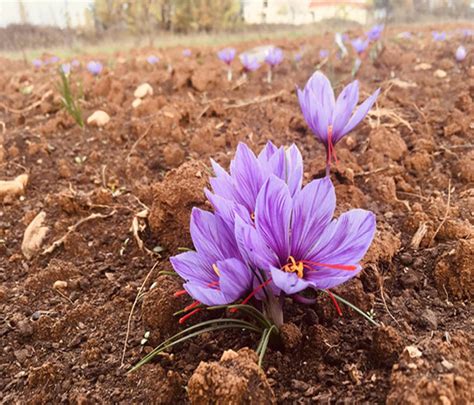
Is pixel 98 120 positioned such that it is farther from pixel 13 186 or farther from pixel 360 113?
pixel 360 113

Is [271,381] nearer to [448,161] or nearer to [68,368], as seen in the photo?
[68,368]

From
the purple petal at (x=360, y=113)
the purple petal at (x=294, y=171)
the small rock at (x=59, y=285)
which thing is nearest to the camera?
the purple petal at (x=294, y=171)

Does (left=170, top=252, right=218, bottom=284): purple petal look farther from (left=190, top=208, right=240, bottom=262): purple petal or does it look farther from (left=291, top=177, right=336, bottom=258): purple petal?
(left=291, top=177, right=336, bottom=258): purple petal

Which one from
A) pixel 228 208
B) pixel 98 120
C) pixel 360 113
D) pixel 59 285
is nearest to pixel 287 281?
pixel 228 208

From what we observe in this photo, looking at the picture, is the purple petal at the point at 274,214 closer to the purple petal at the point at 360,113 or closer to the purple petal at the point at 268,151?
the purple petal at the point at 268,151

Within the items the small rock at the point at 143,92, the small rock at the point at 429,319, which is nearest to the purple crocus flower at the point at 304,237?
the small rock at the point at 429,319

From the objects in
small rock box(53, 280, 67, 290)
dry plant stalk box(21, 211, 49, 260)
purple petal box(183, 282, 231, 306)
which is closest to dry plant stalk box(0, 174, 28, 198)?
dry plant stalk box(21, 211, 49, 260)

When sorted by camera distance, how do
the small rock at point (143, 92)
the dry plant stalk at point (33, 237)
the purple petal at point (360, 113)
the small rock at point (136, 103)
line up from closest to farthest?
the purple petal at point (360, 113) < the dry plant stalk at point (33, 237) < the small rock at point (136, 103) < the small rock at point (143, 92)
